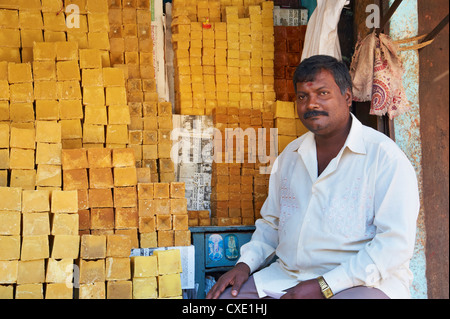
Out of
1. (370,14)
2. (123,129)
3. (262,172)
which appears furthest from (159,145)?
(370,14)

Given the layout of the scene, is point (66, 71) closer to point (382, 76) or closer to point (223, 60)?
point (223, 60)

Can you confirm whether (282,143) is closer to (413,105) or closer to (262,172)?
(262,172)

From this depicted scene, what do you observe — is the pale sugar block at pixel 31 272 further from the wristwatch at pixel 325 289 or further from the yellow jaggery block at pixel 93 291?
the wristwatch at pixel 325 289

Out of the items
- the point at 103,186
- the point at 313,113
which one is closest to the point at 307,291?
the point at 313,113

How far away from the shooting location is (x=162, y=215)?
3.96m

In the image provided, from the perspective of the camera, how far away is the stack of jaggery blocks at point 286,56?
5.17 m

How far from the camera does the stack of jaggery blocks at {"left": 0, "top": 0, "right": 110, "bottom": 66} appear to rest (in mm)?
4426

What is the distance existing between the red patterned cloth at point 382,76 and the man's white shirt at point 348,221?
92 centimetres

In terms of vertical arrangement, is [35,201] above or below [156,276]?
above

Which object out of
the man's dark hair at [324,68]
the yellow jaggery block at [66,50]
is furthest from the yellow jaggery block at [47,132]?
the man's dark hair at [324,68]

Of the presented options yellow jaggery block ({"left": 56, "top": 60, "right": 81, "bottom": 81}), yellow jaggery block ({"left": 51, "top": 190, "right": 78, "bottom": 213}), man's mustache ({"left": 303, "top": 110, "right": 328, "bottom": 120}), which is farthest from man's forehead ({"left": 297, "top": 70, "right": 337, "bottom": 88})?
yellow jaggery block ({"left": 56, "top": 60, "right": 81, "bottom": 81})

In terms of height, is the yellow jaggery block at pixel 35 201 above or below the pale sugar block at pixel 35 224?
above

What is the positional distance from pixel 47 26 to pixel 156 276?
2.49 metres
